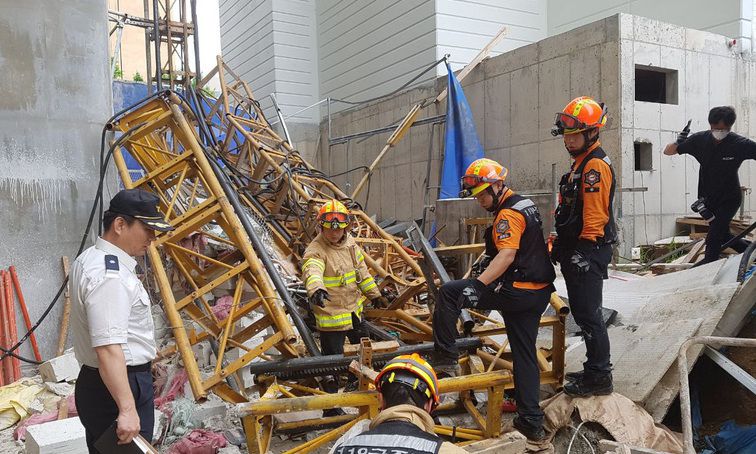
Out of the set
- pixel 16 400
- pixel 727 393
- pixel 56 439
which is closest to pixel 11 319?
pixel 16 400

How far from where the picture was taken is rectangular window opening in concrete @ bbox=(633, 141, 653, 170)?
27.3 ft

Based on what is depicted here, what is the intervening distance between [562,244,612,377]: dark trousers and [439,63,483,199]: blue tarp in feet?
19.0

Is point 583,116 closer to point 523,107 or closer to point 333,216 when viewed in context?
point 333,216

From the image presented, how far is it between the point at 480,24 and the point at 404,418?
40.1 feet

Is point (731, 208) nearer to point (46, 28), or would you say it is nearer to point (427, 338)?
point (427, 338)

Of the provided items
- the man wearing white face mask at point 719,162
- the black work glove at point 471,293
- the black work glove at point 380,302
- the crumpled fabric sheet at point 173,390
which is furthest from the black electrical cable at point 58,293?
the man wearing white face mask at point 719,162

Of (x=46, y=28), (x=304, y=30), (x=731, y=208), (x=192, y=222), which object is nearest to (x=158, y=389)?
(x=192, y=222)

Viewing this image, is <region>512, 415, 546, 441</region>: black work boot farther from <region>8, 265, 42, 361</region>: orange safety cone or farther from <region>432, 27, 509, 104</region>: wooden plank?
<region>432, 27, 509, 104</region>: wooden plank

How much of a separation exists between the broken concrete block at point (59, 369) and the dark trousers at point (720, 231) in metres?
7.15

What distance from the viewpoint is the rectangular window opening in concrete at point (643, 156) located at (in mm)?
8336

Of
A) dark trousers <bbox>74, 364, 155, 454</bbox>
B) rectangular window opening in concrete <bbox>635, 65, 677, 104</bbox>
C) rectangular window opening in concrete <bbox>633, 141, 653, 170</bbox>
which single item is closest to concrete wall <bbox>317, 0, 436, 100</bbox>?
rectangular window opening in concrete <bbox>635, 65, 677, 104</bbox>

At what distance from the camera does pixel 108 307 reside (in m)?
2.34

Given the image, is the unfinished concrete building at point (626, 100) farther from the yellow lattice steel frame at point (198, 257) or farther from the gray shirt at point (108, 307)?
the gray shirt at point (108, 307)

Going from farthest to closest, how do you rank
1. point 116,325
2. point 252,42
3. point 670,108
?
point 252,42, point 670,108, point 116,325
